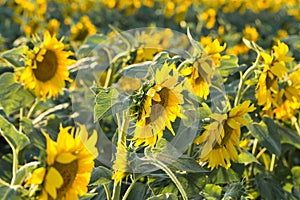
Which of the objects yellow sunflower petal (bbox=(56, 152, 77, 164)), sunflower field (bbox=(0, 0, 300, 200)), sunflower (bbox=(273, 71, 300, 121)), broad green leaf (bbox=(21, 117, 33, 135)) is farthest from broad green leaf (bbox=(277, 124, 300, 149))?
yellow sunflower petal (bbox=(56, 152, 77, 164))

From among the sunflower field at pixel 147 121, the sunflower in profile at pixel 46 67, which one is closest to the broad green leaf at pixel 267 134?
the sunflower field at pixel 147 121

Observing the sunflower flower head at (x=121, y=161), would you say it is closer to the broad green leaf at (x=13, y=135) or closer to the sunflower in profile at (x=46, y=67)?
the broad green leaf at (x=13, y=135)

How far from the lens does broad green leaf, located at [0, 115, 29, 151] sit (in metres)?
1.43

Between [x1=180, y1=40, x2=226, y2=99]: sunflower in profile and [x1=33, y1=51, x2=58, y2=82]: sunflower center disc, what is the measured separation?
1.39ft

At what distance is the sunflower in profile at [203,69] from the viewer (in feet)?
5.53

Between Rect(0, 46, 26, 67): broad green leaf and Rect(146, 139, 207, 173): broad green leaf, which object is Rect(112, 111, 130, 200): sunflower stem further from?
Rect(0, 46, 26, 67): broad green leaf

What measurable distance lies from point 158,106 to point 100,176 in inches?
7.1

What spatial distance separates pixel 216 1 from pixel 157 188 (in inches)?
148

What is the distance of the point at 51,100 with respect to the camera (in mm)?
2318

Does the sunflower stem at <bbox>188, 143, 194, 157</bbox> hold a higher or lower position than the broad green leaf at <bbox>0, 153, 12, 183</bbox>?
higher

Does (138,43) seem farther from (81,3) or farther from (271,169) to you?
(81,3)

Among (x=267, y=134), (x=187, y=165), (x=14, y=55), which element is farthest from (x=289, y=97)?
(x=14, y=55)

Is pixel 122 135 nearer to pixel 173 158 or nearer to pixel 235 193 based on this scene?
pixel 173 158

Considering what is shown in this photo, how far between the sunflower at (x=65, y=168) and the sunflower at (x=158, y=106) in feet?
0.51
